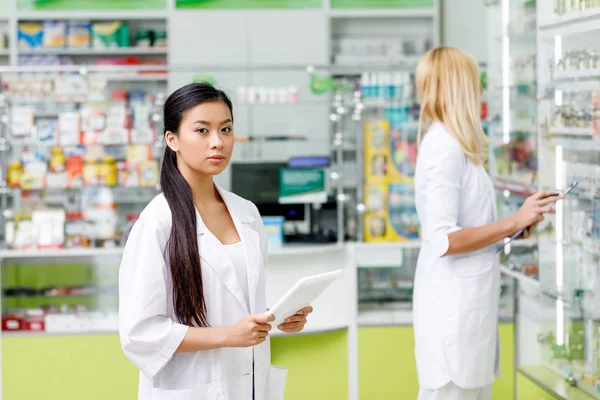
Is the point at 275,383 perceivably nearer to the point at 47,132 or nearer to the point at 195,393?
the point at 195,393

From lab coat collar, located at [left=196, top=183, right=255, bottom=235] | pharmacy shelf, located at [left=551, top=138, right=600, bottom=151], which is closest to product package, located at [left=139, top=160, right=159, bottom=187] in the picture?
pharmacy shelf, located at [left=551, top=138, right=600, bottom=151]

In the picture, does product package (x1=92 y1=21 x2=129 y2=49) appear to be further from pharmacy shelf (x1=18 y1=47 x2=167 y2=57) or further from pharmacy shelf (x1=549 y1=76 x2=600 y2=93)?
pharmacy shelf (x1=549 y1=76 x2=600 y2=93)

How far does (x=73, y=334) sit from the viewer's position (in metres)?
4.36

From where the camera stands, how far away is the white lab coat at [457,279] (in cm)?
278

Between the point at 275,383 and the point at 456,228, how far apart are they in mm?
878

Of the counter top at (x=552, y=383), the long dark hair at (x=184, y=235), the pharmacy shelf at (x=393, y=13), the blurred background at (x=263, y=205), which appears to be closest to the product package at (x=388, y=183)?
the blurred background at (x=263, y=205)

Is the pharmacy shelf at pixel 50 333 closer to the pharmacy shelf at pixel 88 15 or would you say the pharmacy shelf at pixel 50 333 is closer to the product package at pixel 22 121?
the product package at pixel 22 121

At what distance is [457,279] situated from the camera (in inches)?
111

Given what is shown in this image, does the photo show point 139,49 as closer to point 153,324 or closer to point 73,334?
point 73,334

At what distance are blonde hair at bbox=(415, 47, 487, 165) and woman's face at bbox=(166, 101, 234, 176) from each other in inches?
40.0

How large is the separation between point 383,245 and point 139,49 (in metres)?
2.97

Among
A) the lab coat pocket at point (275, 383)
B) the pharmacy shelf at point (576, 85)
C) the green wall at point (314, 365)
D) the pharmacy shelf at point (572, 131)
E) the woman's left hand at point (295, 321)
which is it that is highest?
the pharmacy shelf at point (576, 85)

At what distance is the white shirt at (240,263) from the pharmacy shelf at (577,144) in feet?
4.82

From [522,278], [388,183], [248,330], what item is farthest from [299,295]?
[388,183]
